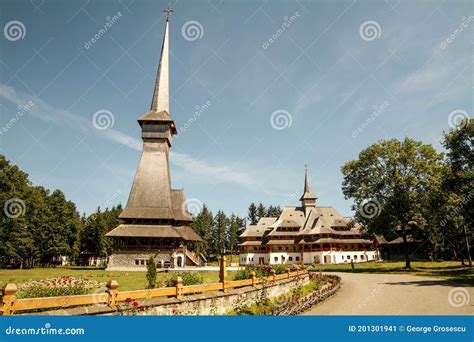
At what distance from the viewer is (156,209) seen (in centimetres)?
4244

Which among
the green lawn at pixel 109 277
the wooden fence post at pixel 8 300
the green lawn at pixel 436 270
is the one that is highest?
the wooden fence post at pixel 8 300

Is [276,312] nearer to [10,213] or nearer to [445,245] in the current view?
[10,213]

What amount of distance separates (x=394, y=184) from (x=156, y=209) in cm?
3044

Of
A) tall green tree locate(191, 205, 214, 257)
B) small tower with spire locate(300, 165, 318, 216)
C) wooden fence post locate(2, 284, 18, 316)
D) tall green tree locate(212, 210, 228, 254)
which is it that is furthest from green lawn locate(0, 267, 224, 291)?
tall green tree locate(212, 210, 228, 254)

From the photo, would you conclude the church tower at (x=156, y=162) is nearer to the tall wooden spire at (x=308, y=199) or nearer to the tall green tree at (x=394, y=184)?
the tall green tree at (x=394, y=184)

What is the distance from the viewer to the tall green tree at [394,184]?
32.4 m

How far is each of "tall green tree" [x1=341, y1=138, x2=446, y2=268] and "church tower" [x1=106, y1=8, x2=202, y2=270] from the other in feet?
78.0

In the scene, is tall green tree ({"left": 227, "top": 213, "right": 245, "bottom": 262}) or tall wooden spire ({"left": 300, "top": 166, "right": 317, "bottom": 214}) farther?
tall green tree ({"left": 227, "top": 213, "right": 245, "bottom": 262})

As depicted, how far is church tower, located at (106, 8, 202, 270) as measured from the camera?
129ft

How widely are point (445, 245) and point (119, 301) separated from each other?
57668 millimetres

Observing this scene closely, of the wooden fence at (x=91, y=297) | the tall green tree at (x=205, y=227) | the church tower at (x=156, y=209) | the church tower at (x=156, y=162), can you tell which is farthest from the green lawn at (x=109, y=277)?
the tall green tree at (x=205, y=227)

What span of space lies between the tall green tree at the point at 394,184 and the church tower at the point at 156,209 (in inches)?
936

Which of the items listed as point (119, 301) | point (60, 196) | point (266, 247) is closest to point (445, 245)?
point (266, 247)

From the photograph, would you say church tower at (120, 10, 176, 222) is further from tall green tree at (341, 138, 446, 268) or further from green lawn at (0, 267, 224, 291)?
tall green tree at (341, 138, 446, 268)
